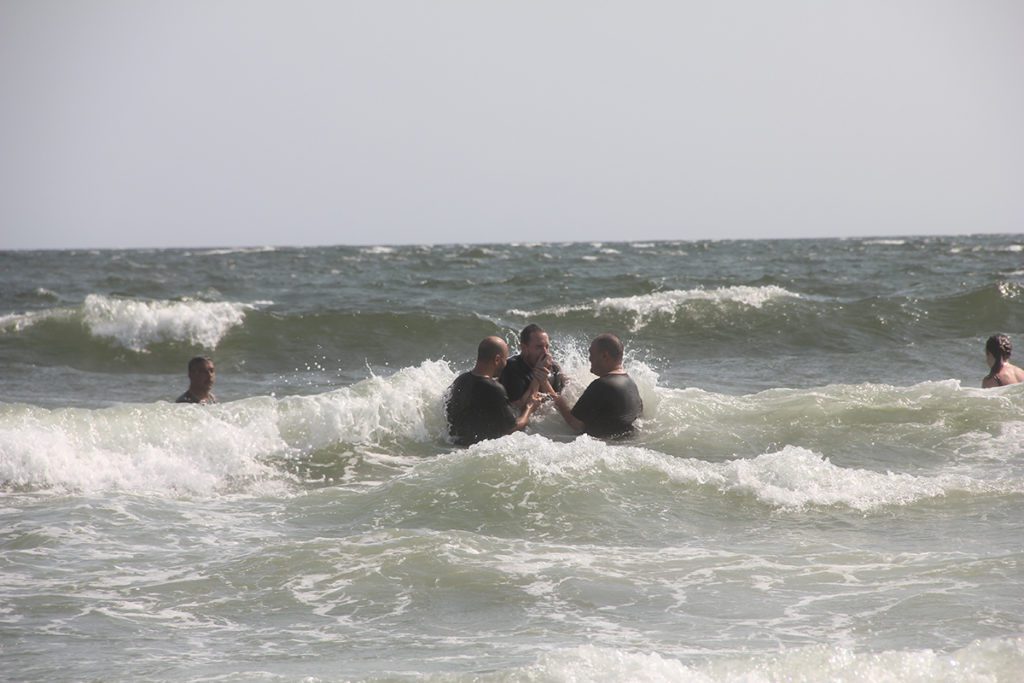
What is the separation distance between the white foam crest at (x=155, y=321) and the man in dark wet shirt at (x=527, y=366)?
1113 cm

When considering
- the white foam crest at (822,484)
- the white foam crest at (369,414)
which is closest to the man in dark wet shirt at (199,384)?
the white foam crest at (369,414)

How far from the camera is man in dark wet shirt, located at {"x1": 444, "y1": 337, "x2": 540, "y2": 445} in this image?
10.1m

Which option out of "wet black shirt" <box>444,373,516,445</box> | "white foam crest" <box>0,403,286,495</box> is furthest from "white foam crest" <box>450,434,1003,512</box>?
"white foam crest" <box>0,403,286,495</box>

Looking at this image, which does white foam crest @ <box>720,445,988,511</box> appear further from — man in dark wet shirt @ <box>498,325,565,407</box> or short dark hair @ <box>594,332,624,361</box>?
man in dark wet shirt @ <box>498,325,565,407</box>

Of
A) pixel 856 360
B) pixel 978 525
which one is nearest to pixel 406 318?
pixel 856 360

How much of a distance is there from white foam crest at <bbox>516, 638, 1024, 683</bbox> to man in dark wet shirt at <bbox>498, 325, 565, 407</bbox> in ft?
18.5

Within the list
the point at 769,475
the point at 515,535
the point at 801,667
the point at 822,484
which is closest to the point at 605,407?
the point at 769,475

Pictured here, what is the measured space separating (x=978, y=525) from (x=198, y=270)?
116 ft

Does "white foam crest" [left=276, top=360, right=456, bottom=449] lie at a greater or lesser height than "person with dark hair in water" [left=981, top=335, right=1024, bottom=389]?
lesser

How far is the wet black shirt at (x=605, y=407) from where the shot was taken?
1048cm

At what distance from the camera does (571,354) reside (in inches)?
519

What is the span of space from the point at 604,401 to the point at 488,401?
3.67 feet

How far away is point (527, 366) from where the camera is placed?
34.9 ft

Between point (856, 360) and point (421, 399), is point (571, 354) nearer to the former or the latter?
point (421, 399)
